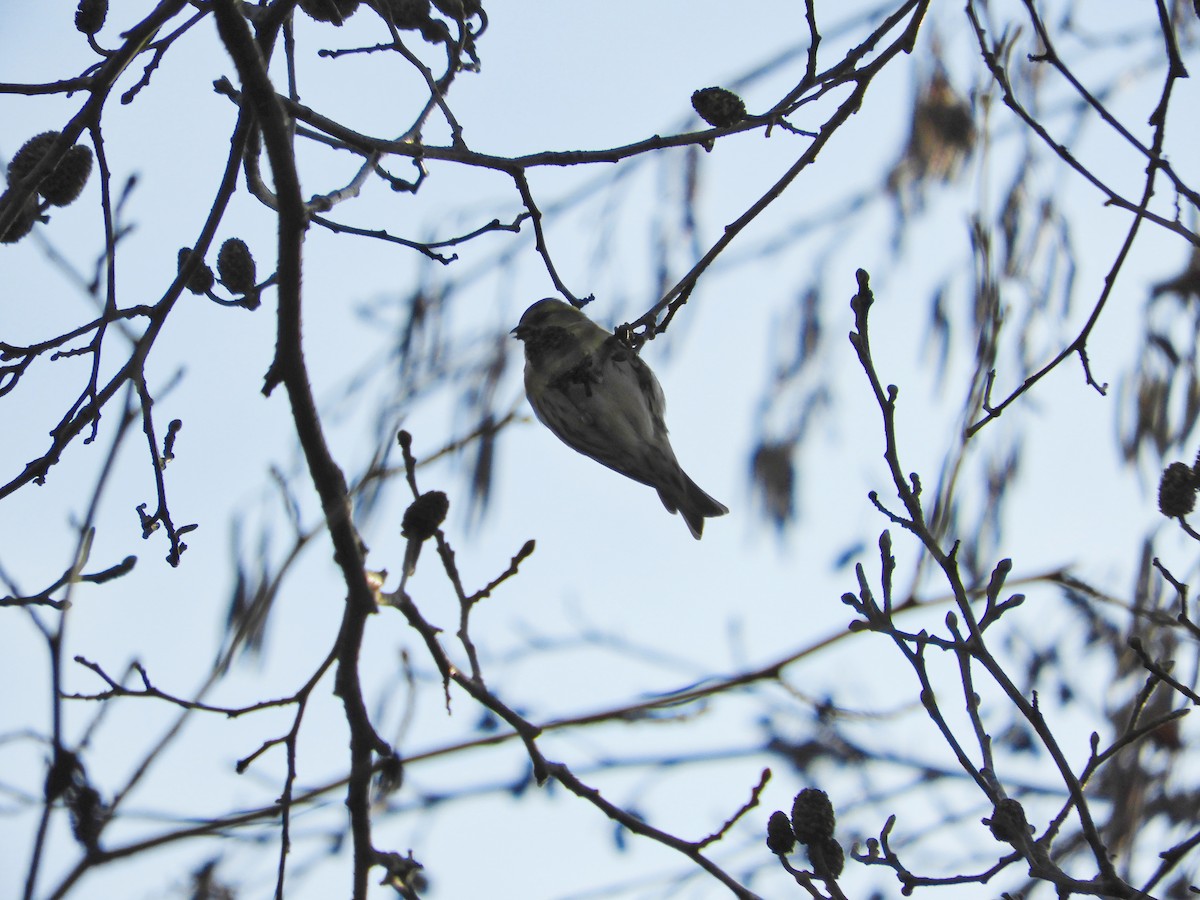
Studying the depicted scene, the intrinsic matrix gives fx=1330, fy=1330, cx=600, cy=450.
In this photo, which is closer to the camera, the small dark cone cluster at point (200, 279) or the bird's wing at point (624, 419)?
the small dark cone cluster at point (200, 279)

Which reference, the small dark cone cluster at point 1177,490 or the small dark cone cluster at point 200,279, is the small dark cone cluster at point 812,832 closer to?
the small dark cone cluster at point 1177,490

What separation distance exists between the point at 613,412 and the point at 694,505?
0.95 feet

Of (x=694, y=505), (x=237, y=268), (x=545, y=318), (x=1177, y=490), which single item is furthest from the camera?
(x=545, y=318)

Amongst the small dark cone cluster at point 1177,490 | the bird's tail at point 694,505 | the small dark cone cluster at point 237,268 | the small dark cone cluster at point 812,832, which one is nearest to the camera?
the small dark cone cluster at point 812,832

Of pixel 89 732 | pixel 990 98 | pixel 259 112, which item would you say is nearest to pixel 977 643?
pixel 259 112

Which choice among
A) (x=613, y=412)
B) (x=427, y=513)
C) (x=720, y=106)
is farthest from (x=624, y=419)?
(x=427, y=513)

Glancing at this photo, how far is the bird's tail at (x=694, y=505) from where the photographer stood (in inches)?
121

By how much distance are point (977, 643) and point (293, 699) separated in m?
0.95

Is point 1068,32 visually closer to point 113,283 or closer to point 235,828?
point 113,283

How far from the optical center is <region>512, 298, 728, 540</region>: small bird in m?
3.10

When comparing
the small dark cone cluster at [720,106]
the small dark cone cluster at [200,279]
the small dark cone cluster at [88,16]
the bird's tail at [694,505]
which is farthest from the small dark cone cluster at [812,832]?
the small dark cone cluster at [88,16]

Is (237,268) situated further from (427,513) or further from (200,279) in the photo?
(427,513)

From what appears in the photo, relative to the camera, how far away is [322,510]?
1915 millimetres

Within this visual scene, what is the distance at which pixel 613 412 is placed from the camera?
312cm
